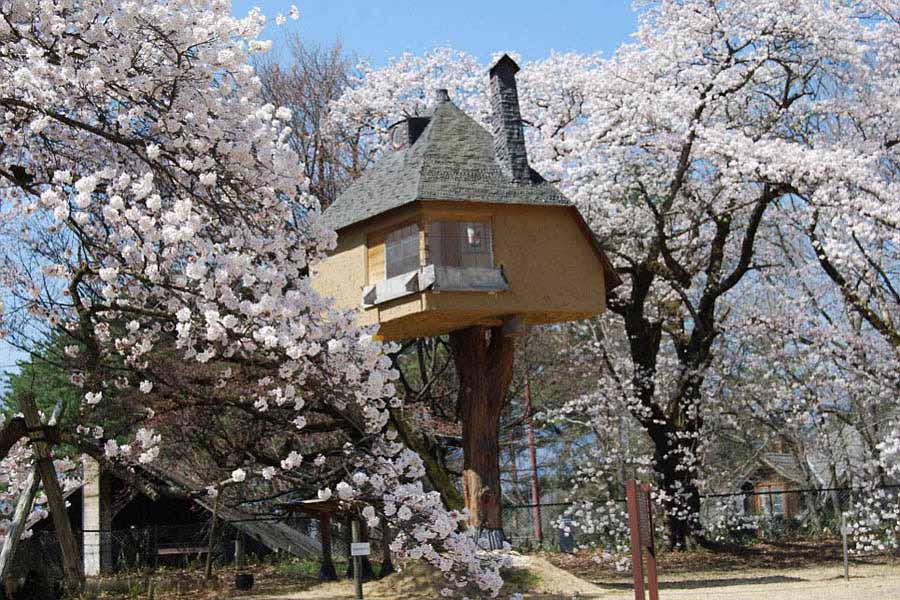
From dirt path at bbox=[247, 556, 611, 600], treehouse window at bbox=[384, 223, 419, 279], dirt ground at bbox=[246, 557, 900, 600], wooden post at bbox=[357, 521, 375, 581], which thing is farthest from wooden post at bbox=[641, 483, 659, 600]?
wooden post at bbox=[357, 521, 375, 581]

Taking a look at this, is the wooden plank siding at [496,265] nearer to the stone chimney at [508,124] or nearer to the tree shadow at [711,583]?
the stone chimney at [508,124]

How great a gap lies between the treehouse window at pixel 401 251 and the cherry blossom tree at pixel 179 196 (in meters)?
5.93

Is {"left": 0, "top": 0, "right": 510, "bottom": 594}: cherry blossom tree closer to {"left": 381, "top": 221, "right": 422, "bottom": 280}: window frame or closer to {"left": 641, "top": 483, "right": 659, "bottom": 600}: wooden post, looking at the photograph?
{"left": 641, "top": 483, "right": 659, "bottom": 600}: wooden post

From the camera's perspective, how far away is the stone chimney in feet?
55.7

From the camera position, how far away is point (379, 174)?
702 inches

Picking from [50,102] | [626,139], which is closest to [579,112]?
[626,139]

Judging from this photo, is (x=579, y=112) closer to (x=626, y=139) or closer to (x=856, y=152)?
(x=626, y=139)

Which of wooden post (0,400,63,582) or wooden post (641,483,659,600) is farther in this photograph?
wooden post (0,400,63,582)

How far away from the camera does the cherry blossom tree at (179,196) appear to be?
26.1 feet

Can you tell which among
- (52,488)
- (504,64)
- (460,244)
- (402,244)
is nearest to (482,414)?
(460,244)

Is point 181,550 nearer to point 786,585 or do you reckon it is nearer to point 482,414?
point 482,414

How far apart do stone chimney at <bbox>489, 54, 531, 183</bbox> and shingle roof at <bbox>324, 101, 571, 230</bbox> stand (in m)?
0.15

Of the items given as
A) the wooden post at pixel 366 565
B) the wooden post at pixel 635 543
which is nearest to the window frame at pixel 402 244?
the wooden post at pixel 366 565

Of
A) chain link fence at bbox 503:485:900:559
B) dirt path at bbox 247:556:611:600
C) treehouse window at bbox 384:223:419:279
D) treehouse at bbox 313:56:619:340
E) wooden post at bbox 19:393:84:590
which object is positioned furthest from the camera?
chain link fence at bbox 503:485:900:559
